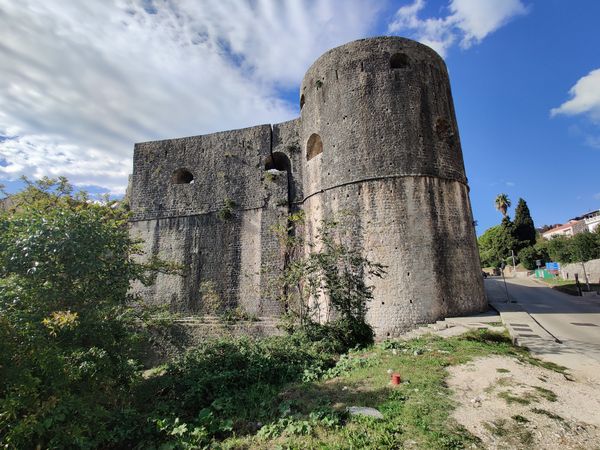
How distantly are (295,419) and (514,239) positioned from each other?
133 ft

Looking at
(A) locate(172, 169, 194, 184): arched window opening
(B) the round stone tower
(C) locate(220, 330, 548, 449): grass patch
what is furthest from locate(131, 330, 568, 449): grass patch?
(A) locate(172, 169, 194, 184): arched window opening

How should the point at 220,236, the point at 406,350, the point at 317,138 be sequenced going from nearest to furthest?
1. the point at 406,350
2. the point at 317,138
3. the point at 220,236

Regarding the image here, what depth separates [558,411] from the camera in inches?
184

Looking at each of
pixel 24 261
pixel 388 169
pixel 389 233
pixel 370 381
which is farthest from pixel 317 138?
pixel 24 261

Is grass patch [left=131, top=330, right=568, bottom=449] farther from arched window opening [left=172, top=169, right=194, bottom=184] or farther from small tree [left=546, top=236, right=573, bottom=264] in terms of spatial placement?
small tree [left=546, top=236, right=573, bottom=264]

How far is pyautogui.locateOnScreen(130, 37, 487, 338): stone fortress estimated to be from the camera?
11312 millimetres

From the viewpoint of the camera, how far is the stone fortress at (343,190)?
11.3 m

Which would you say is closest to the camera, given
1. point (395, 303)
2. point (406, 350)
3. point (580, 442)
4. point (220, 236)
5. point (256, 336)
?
point (580, 442)

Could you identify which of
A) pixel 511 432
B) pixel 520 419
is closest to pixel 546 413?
pixel 520 419

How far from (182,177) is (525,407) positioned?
16.3 metres

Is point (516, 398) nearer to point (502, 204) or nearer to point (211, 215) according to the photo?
point (211, 215)

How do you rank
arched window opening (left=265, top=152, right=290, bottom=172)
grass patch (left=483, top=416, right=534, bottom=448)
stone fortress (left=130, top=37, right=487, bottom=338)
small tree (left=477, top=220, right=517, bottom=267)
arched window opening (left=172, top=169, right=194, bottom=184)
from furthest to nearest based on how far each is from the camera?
1. small tree (left=477, top=220, right=517, bottom=267)
2. arched window opening (left=172, top=169, right=194, bottom=184)
3. arched window opening (left=265, top=152, right=290, bottom=172)
4. stone fortress (left=130, top=37, right=487, bottom=338)
5. grass patch (left=483, top=416, right=534, bottom=448)

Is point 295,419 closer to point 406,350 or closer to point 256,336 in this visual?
point 406,350

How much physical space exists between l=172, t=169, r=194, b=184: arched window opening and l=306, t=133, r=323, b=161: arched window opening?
233 inches
